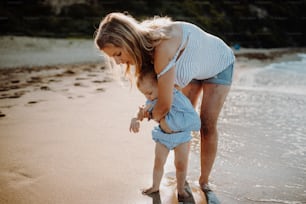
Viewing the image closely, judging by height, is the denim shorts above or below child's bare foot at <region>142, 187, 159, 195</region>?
above

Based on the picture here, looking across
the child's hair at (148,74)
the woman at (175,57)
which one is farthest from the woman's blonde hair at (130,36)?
the child's hair at (148,74)

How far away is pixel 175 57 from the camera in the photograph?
7.09 ft

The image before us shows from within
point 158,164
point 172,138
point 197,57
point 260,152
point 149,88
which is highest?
point 197,57

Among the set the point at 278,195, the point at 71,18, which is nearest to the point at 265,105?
the point at 278,195

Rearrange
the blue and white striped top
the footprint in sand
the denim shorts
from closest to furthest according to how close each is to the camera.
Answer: the blue and white striped top < the denim shorts < the footprint in sand

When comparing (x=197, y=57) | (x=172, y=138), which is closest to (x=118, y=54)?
(x=197, y=57)

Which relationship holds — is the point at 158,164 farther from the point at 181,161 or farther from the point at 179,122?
the point at 179,122

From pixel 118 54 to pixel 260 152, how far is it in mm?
1874

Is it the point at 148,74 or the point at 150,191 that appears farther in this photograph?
the point at 150,191

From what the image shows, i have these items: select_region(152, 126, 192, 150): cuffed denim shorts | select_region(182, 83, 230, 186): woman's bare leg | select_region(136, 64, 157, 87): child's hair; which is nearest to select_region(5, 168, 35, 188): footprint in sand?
select_region(152, 126, 192, 150): cuffed denim shorts

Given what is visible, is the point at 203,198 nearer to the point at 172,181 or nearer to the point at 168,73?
the point at 172,181

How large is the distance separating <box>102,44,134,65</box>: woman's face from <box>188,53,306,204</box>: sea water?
115cm

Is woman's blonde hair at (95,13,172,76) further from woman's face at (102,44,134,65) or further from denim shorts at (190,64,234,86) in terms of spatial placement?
denim shorts at (190,64,234,86)

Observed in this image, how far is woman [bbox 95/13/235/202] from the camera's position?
209 cm
